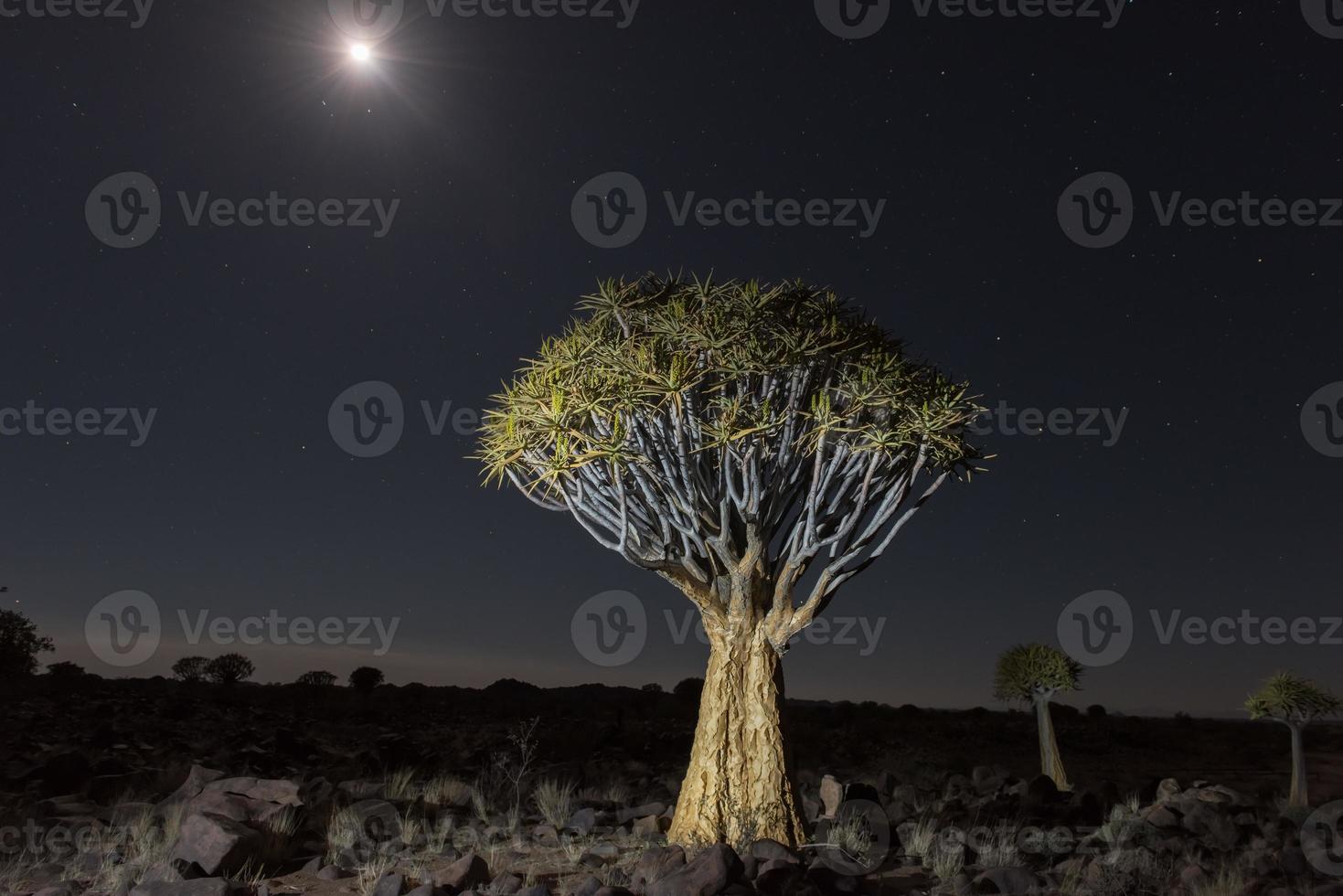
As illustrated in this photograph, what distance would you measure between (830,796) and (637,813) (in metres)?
2.41

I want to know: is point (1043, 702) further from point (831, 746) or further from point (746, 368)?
point (746, 368)

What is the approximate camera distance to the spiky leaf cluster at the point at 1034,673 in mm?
18562

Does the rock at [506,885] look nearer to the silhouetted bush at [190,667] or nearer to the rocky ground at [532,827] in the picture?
the rocky ground at [532,827]

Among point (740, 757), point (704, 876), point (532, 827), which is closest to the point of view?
point (704, 876)

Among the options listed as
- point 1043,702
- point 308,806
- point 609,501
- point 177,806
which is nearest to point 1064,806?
point 1043,702

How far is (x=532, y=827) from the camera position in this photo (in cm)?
1077

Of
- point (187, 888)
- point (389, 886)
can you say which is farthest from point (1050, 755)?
point (187, 888)

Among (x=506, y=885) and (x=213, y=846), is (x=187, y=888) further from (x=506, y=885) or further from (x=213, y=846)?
(x=506, y=885)

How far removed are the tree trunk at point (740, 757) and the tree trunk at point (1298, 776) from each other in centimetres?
1098

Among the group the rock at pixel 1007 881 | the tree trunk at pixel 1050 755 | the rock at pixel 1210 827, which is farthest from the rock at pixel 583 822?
the tree trunk at pixel 1050 755

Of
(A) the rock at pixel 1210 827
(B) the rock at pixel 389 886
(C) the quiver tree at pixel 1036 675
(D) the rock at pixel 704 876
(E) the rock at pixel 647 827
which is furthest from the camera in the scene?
(C) the quiver tree at pixel 1036 675

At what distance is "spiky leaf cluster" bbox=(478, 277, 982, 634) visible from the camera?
913cm

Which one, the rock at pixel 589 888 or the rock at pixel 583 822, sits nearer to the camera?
the rock at pixel 589 888

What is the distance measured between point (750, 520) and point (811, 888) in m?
3.45
